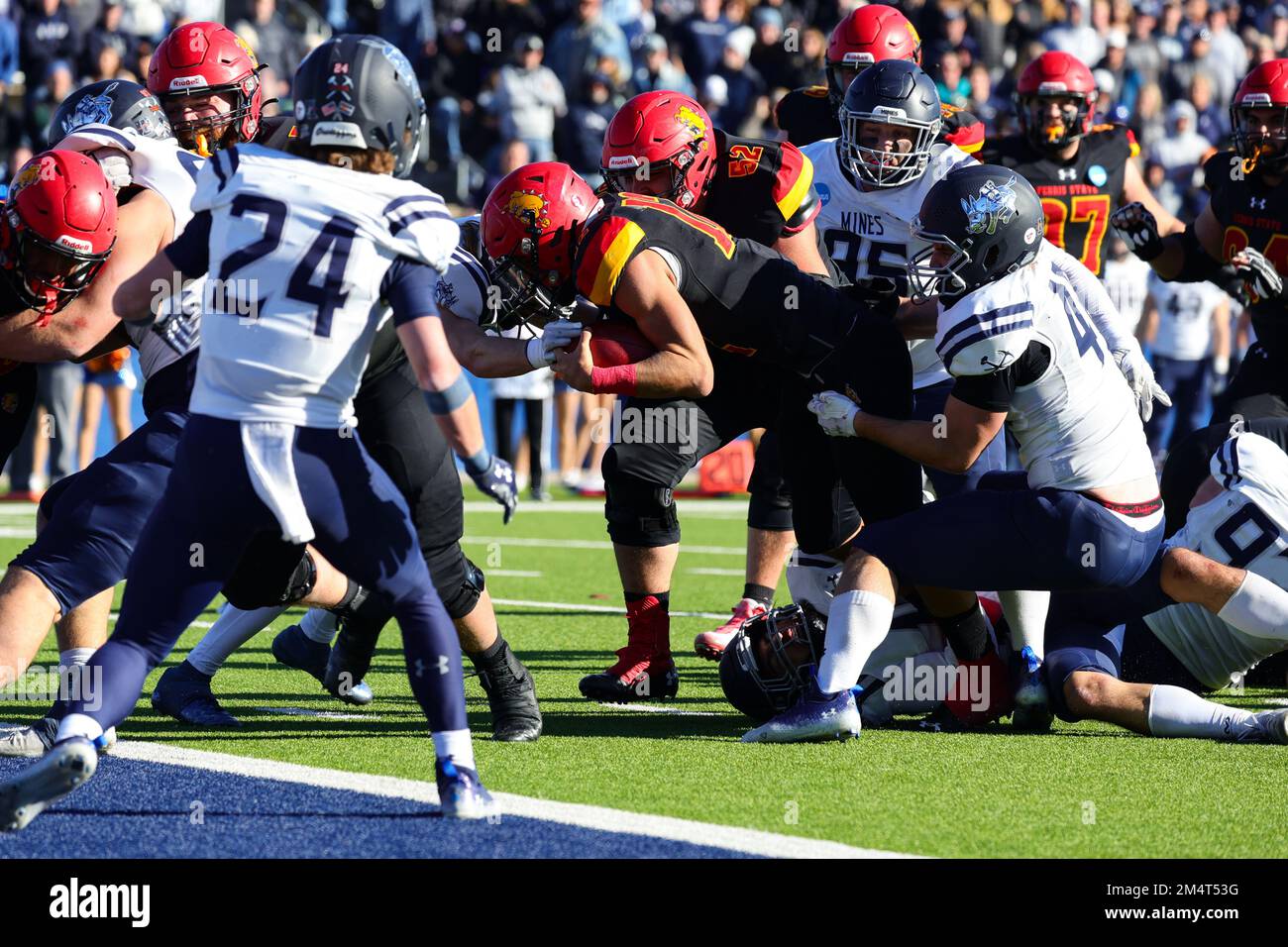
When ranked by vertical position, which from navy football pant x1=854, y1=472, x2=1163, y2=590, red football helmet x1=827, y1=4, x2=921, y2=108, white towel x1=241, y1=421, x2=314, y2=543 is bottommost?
navy football pant x1=854, y1=472, x2=1163, y2=590

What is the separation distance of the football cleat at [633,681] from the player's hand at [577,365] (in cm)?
119

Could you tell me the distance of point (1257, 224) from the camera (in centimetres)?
689

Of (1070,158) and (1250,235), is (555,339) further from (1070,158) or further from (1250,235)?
(1070,158)

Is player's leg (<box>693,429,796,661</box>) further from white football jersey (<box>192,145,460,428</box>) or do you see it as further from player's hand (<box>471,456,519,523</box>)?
white football jersey (<box>192,145,460,428</box>)

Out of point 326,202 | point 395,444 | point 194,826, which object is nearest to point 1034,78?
point 395,444

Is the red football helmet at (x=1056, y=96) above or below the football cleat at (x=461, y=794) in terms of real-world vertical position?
above

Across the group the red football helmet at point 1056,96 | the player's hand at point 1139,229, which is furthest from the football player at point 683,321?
the red football helmet at point 1056,96

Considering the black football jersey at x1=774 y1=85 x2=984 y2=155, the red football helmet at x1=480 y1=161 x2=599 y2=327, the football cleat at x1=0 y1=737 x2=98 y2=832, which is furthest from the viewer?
the black football jersey at x1=774 y1=85 x2=984 y2=155

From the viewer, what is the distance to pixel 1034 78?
7949 millimetres

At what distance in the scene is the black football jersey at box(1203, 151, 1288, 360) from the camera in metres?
6.78

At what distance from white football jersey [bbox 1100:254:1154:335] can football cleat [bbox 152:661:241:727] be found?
32.6 ft

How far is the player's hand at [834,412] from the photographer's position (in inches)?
190

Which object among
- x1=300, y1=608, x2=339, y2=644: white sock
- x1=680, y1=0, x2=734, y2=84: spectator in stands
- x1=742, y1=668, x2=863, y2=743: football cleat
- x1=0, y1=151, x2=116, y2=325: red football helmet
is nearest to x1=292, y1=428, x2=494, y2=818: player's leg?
x1=0, y1=151, x2=116, y2=325: red football helmet

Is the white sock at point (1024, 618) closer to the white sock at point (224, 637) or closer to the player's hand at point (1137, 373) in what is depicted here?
the player's hand at point (1137, 373)
